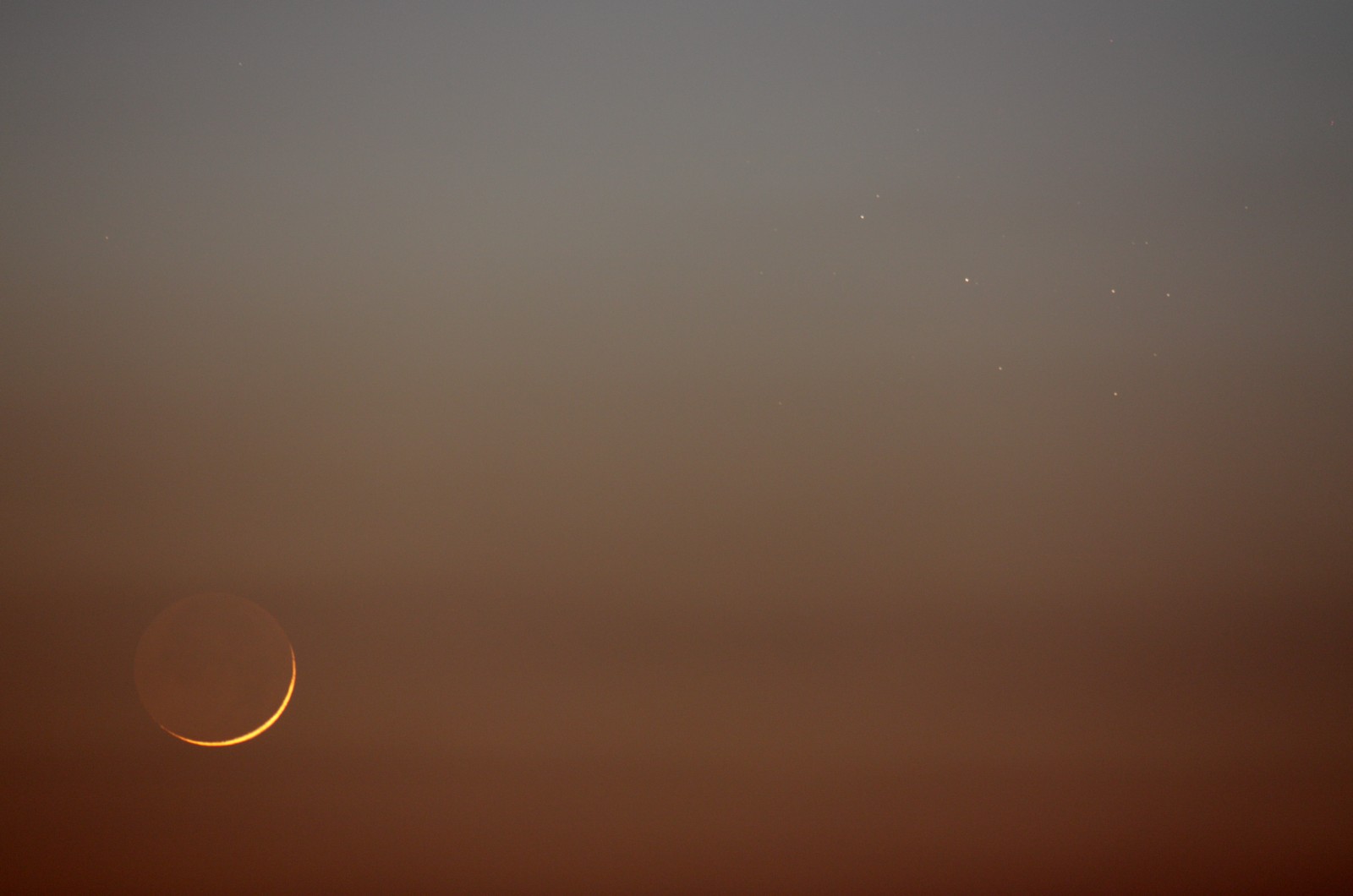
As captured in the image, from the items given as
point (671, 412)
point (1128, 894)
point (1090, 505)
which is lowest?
point (1128, 894)

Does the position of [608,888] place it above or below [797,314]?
below

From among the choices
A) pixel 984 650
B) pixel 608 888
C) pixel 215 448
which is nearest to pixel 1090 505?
pixel 984 650

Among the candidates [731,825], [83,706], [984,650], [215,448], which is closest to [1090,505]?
[984,650]

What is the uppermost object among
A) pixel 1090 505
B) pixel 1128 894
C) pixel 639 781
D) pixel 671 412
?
pixel 671 412

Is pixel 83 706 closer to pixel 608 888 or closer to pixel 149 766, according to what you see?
pixel 149 766

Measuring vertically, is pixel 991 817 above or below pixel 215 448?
below

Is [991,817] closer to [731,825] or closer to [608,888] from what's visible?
[731,825]
